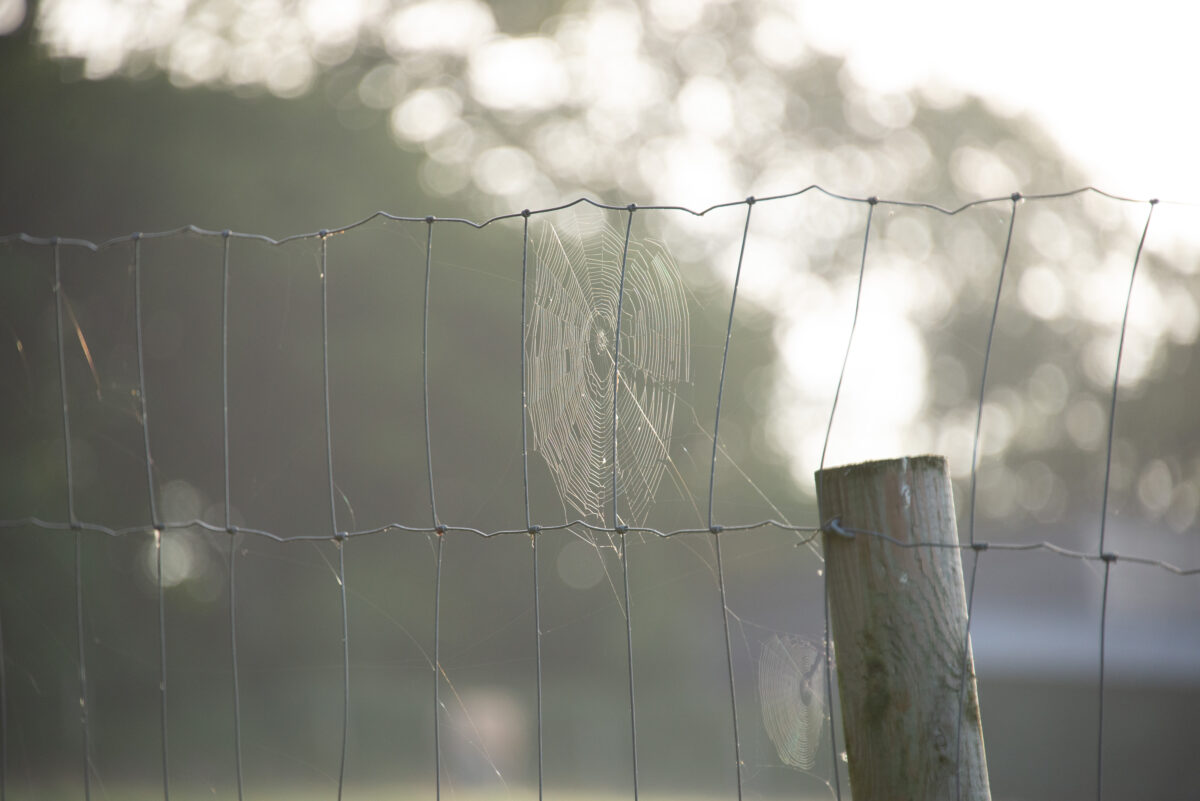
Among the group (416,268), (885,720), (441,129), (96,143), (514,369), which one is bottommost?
(885,720)

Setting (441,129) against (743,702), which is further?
(441,129)

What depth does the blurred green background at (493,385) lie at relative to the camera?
980 centimetres

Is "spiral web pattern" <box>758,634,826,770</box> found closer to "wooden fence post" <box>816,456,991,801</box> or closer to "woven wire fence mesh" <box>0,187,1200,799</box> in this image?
"wooden fence post" <box>816,456,991,801</box>

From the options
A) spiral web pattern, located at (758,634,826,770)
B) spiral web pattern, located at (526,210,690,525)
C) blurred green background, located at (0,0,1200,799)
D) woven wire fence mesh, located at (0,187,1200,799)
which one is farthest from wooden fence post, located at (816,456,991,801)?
woven wire fence mesh, located at (0,187,1200,799)

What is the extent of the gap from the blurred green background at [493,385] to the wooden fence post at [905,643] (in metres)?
5.94

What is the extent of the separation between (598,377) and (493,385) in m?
10.2

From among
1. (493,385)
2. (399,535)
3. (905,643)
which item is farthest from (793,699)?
(493,385)

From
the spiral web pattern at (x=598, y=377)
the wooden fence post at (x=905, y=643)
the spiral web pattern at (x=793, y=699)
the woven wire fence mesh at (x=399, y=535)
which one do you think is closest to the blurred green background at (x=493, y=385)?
the woven wire fence mesh at (x=399, y=535)

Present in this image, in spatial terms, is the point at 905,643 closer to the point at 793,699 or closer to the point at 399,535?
the point at 793,699

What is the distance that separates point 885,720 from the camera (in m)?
1.13

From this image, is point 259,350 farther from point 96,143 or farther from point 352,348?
point 96,143

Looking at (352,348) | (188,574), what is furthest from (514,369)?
(188,574)

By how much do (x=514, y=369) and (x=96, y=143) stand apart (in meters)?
5.97

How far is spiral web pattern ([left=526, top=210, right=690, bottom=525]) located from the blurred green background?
4.91m
